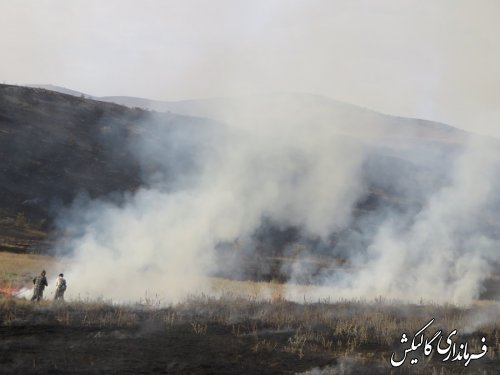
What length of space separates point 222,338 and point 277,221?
2667cm

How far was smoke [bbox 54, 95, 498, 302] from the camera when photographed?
23422 millimetres

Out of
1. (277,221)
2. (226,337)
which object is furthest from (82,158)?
(226,337)

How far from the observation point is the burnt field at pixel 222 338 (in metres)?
10.4

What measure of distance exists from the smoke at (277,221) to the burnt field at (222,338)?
13.7ft

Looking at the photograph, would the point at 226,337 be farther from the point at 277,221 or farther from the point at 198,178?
the point at 198,178

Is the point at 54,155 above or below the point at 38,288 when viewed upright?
above

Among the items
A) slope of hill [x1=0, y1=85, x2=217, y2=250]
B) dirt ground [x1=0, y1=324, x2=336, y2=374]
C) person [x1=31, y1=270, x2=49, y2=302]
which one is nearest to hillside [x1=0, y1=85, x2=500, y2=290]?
slope of hill [x1=0, y1=85, x2=217, y2=250]

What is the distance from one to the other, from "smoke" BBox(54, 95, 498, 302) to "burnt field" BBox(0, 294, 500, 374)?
4187mm

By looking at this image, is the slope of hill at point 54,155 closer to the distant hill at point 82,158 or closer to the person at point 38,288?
the distant hill at point 82,158

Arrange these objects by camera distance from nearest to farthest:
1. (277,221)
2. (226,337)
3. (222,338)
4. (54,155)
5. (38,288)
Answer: (222,338)
(226,337)
(38,288)
(277,221)
(54,155)

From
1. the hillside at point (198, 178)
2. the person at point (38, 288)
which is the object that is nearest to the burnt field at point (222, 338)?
the person at point (38, 288)

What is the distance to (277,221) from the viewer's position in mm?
39344

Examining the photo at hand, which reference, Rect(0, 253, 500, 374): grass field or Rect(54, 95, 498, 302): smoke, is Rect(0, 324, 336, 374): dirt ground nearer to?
→ Rect(0, 253, 500, 374): grass field

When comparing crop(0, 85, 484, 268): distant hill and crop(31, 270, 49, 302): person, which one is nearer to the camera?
crop(31, 270, 49, 302): person
